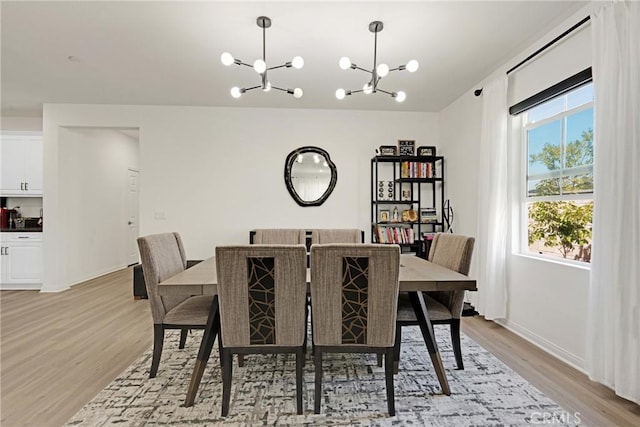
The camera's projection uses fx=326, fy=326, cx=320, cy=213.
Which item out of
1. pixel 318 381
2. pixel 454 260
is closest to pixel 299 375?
pixel 318 381

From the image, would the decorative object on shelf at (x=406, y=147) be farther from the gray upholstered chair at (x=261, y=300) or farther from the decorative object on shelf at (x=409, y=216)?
the gray upholstered chair at (x=261, y=300)

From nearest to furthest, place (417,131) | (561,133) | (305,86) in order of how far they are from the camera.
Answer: (561,133) < (305,86) < (417,131)

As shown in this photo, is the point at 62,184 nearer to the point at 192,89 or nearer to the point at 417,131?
the point at 192,89

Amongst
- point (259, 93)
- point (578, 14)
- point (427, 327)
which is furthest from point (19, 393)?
point (578, 14)

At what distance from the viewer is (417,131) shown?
16.0ft

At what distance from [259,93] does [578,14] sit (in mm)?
3165

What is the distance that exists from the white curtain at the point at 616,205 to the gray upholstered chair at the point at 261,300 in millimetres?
1841

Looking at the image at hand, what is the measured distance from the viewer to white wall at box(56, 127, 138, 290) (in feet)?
15.7

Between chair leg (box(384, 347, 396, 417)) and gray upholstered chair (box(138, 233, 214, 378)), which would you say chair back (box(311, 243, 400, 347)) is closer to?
chair leg (box(384, 347, 396, 417))

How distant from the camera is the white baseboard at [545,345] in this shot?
2.39 m

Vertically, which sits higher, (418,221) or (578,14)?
(578,14)

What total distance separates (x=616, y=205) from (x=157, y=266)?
113 inches

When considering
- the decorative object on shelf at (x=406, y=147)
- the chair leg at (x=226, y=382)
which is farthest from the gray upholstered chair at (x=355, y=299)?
the decorative object on shelf at (x=406, y=147)

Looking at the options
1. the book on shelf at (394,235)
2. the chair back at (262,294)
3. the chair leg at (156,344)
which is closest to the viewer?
the chair back at (262,294)
